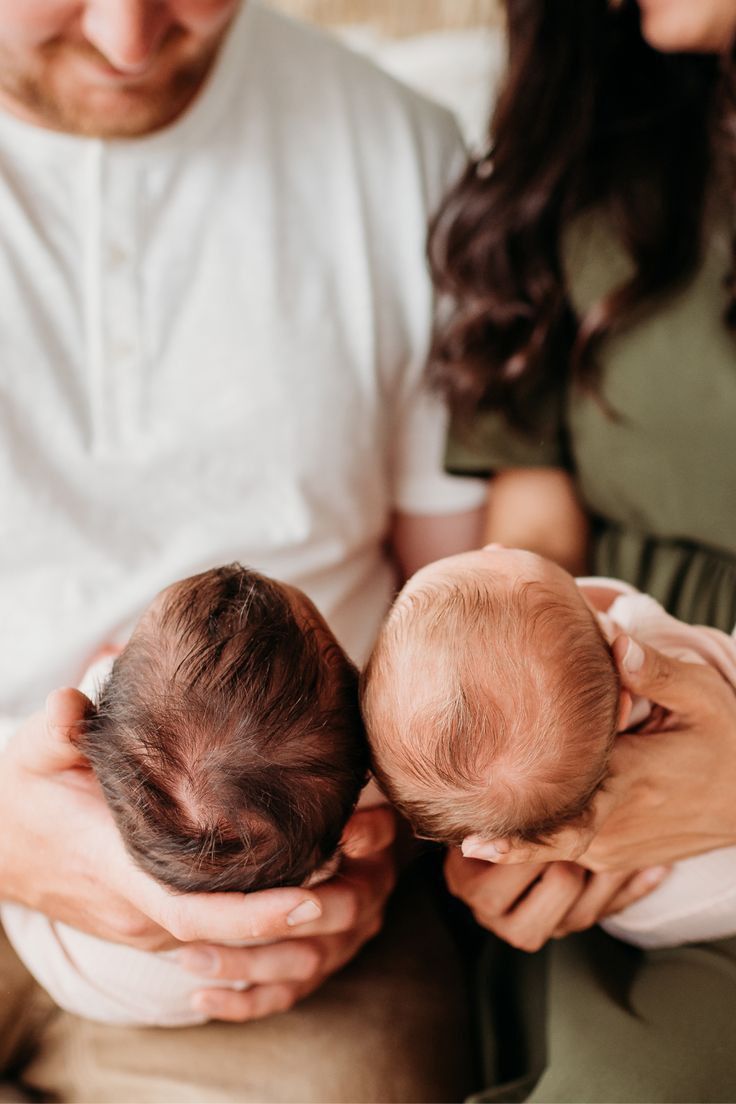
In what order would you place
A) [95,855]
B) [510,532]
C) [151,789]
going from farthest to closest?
[510,532], [95,855], [151,789]

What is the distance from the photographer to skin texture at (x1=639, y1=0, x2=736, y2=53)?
1004mm

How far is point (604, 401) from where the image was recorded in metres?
1.14


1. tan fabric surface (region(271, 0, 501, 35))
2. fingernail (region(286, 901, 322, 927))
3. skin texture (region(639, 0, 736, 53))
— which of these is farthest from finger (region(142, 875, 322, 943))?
tan fabric surface (region(271, 0, 501, 35))

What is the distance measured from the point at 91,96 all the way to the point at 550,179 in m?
0.50

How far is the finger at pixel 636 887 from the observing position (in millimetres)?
973

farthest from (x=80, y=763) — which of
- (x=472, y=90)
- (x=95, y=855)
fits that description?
(x=472, y=90)

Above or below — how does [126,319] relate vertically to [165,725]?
above

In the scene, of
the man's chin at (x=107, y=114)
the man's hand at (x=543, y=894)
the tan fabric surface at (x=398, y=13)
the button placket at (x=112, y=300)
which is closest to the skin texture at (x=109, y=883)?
the man's hand at (x=543, y=894)

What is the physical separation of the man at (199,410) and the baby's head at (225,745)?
0.07 metres

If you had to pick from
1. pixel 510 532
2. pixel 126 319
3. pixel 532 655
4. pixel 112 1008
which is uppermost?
pixel 126 319

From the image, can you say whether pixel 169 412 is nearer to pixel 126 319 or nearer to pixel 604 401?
pixel 126 319

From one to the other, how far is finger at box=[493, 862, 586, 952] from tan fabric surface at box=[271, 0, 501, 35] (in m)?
1.21

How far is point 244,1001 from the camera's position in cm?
95

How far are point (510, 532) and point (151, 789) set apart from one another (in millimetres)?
593
